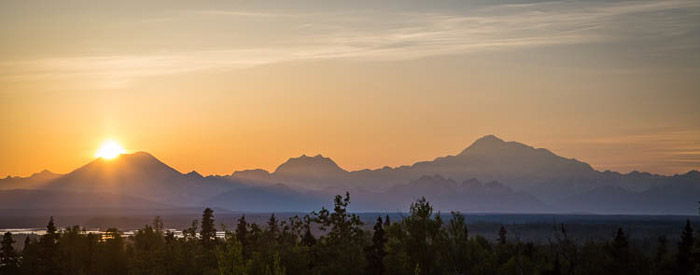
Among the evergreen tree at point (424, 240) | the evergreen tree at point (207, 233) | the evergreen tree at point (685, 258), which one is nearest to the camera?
the evergreen tree at point (424, 240)

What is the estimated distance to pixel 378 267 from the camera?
60.3 meters

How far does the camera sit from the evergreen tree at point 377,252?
5881 centimetres

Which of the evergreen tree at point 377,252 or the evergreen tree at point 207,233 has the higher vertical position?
the evergreen tree at point 207,233

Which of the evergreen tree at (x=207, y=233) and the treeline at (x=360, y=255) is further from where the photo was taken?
the evergreen tree at (x=207, y=233)

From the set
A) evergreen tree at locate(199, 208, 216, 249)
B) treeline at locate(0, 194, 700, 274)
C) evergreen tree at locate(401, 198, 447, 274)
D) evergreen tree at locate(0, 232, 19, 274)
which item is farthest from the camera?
evergreen tree at locate(199, 208, 216, 249)

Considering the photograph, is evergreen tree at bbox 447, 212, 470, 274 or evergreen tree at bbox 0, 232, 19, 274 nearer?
evergreen tree at bbox 447, 212, 470, 274

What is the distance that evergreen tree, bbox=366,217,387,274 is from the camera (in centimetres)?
5881

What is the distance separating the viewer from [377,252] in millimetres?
60875

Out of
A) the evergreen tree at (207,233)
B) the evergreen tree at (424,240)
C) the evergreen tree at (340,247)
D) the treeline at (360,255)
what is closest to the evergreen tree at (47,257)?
the treeline at (360,255)

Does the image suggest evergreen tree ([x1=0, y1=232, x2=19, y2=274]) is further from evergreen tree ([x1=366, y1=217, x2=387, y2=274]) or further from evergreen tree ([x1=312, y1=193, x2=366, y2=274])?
evergreen tree ([x1=366, y1=217, x2=387, y2=274])

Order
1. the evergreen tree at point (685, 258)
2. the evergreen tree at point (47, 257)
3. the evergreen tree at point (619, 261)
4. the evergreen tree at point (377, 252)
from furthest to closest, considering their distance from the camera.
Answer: the evergreen tree at point (47, 257) < the evergreen tree at point (619, 261) < the evergreen tree at point (685, 258) < the evergreen tree at point (377, 252)

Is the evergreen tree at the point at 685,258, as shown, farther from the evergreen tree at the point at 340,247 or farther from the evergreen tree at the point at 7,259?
the evergreen tree at the point at 7,259

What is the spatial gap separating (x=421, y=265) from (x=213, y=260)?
654 inches

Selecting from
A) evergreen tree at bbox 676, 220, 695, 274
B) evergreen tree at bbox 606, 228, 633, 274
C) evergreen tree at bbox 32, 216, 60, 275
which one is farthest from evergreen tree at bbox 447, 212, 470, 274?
evergreen tree at bbox 32, 216, 60, 275
